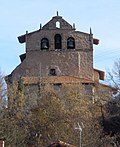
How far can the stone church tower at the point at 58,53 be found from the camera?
6850cm

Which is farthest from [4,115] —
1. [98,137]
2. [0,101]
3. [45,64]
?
[45,64]

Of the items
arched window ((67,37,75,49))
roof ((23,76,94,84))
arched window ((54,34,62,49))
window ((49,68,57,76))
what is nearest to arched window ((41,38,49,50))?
arched window ((54,34,62,49))

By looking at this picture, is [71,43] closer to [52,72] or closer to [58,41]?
[58,41]

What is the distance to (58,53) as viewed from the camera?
69188mm

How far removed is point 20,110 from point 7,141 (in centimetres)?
801

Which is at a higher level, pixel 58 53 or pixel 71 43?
pixel 71 43

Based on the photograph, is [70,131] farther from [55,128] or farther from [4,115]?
[4,115]

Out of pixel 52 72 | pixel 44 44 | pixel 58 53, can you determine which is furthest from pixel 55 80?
pixel 44 44

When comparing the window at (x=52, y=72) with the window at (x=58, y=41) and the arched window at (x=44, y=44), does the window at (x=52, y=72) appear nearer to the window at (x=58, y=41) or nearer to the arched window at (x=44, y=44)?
the arched window at (x=44, y=44)

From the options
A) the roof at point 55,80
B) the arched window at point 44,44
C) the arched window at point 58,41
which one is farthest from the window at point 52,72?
the arched window at point 58,41

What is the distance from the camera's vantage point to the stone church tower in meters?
68.5

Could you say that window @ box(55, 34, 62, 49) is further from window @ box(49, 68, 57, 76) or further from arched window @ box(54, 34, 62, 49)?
window @ box(49, 68, 57, 76)

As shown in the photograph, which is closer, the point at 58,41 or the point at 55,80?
the point at 55,80

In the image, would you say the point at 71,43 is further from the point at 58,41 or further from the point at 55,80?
the point at 55,80
